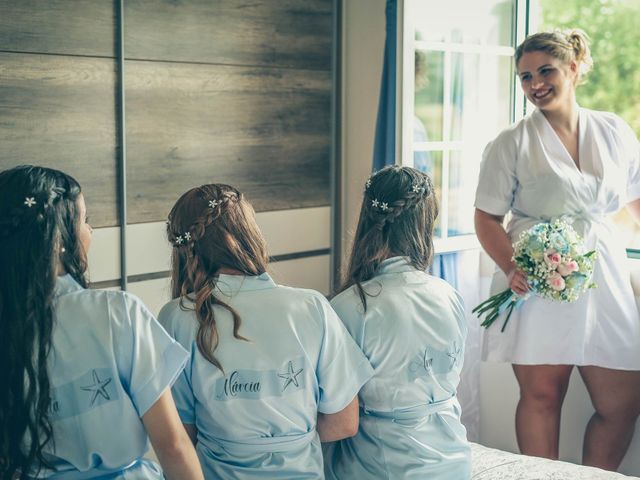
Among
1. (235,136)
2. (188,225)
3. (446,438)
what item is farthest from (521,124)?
(188,225)

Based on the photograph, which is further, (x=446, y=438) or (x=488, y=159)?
(x=488, y=159)

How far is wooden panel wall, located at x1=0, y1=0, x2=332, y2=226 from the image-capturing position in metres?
3.06

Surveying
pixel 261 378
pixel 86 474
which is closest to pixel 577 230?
pixel 261 378

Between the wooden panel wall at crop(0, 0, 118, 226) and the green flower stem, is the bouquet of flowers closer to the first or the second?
the green flower stem

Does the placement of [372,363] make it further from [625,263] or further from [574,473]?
[625,263]

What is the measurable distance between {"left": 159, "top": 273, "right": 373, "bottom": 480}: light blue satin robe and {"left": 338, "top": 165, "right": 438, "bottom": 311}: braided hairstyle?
26 cm

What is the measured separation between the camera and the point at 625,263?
3252mm

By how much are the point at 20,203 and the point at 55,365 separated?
1.06 feet

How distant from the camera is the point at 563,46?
122 inches

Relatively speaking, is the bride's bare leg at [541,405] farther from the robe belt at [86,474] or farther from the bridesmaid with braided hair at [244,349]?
the robe belt at [86,474]

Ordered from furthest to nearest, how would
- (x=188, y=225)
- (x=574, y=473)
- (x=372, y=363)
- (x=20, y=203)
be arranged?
(x=574, y=473)
(x=372, y=363)
(x=188, y=225)
(x=20, y=203)

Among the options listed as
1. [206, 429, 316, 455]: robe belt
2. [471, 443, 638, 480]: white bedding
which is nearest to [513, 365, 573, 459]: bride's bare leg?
[471, 443, 638, 480]: white bedding

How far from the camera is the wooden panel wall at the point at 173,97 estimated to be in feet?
10.0

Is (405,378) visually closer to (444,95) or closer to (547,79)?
(547,79)
